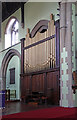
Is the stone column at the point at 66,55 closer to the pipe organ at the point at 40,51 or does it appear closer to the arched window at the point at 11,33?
the pipe organ at the point at 40,51

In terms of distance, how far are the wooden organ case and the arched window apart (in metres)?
2.34

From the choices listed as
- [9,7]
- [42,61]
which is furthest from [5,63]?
[42,61]

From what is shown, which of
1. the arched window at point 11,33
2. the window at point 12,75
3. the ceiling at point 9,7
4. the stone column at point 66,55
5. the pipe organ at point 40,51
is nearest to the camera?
the stone column at point 66,55

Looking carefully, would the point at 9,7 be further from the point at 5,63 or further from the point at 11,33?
the point at 5,63

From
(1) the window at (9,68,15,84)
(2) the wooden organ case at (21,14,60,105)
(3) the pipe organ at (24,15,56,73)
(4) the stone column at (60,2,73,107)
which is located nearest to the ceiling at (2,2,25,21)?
(2) the wooden organ case at (21,14,60,105)

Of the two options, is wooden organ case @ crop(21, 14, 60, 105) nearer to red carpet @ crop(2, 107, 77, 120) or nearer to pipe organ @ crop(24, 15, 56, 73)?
pipe organ @ crop(24, 15, 56, 73)

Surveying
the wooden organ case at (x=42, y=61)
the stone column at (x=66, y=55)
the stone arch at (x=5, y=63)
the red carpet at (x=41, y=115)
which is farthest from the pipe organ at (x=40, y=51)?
the red carpet at (x=41, y=115)

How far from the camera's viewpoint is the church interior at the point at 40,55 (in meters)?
7.23

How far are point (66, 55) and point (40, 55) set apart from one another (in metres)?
2.45

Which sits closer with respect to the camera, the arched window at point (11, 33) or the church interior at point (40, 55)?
the church interior at point (40, 55)

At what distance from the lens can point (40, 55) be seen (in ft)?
31.5

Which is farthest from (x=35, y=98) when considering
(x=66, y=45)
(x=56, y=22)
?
(x=56, y=22)

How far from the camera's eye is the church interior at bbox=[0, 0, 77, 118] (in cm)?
723

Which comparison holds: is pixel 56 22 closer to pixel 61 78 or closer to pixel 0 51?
pixel 61 78
